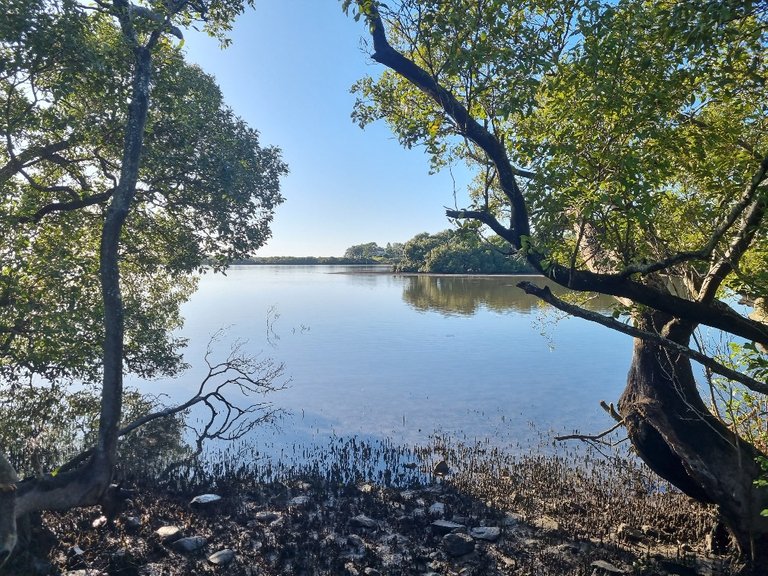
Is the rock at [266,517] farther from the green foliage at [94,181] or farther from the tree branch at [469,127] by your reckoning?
the tree branch at [469,127]

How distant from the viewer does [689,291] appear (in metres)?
8.16

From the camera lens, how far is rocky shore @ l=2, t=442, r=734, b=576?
7.58m

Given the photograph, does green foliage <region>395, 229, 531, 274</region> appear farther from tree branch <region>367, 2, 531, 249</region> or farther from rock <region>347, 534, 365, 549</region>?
tree branch <region>367, 2, 531, 249</region>

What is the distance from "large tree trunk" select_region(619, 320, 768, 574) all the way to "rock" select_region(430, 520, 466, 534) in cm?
366

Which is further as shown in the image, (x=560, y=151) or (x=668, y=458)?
(x=668, y=458)

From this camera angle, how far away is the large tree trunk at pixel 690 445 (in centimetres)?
736

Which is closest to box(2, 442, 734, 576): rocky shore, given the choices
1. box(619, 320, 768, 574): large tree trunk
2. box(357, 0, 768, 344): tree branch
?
box(619, 320, 768, 574): large tree trunk

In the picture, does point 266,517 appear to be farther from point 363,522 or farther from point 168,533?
point 363,522

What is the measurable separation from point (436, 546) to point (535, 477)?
439cm

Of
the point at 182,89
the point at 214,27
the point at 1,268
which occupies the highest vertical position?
the point at 214,27

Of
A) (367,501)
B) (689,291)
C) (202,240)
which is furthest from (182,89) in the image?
(689,291)

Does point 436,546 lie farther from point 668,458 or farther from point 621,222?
point 621,222

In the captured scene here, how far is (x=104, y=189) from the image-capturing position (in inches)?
416

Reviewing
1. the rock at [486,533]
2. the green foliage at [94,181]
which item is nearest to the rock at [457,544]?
the rock at [486,533]
